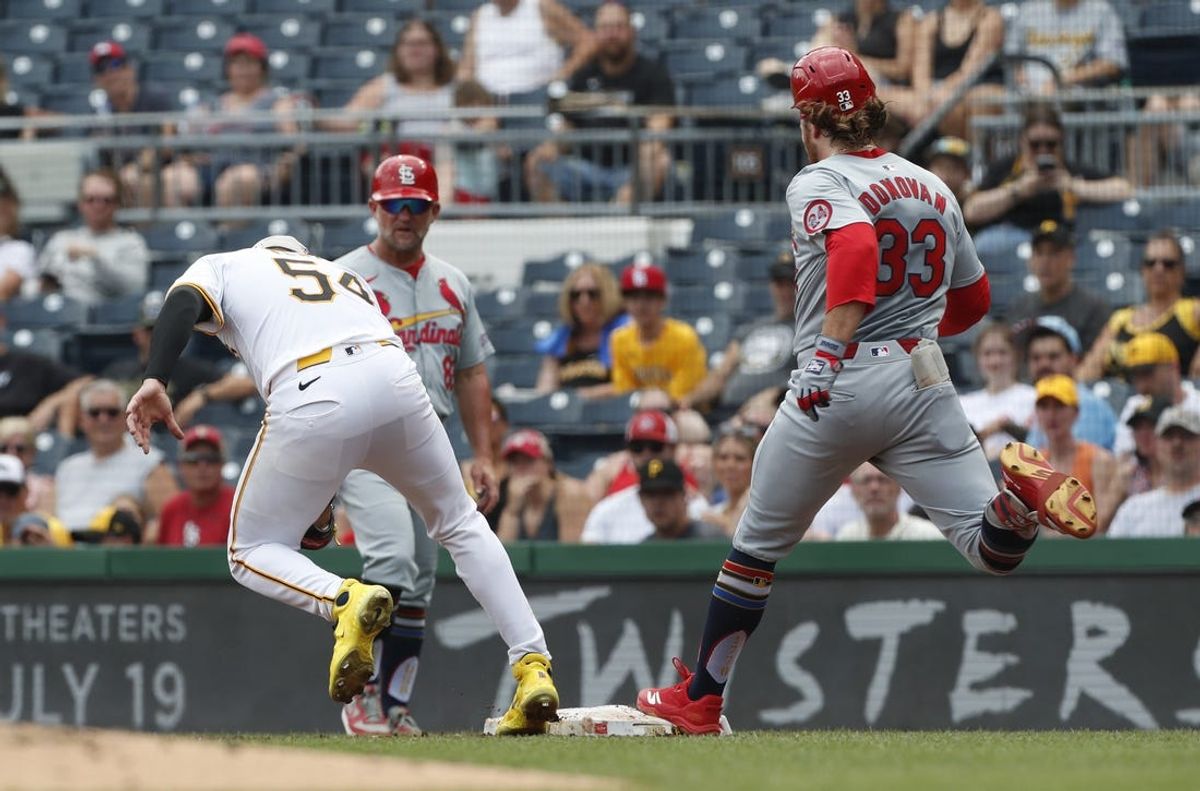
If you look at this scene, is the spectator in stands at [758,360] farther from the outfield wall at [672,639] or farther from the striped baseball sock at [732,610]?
the striped baseball sock at [732,610]

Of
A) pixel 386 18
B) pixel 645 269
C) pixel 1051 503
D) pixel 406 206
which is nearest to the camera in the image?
pixel 1051 503

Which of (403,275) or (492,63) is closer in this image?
(403,275)

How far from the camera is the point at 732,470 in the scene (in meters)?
9.37

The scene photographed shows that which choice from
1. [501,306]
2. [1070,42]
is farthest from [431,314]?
[1070,42]

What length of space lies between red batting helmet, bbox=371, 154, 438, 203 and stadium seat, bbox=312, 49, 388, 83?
24.2ft

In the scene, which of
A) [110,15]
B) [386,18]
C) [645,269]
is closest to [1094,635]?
[645,269]

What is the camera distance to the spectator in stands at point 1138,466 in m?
8.91

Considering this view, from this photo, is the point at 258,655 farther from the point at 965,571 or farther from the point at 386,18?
the point at 386,18

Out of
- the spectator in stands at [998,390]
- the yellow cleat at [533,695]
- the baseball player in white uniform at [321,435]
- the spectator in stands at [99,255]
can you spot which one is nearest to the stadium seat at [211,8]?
the spectator in stands at [99,255]

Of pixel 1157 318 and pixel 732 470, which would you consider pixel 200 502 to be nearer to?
pixel 732 470

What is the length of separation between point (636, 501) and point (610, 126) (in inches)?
146

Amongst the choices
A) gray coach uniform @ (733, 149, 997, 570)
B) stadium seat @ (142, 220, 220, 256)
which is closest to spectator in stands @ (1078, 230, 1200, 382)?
gray coach uniform @ (733, 149, 997, 570)

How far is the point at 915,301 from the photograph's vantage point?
595 centimetres

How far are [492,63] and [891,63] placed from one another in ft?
9.07
